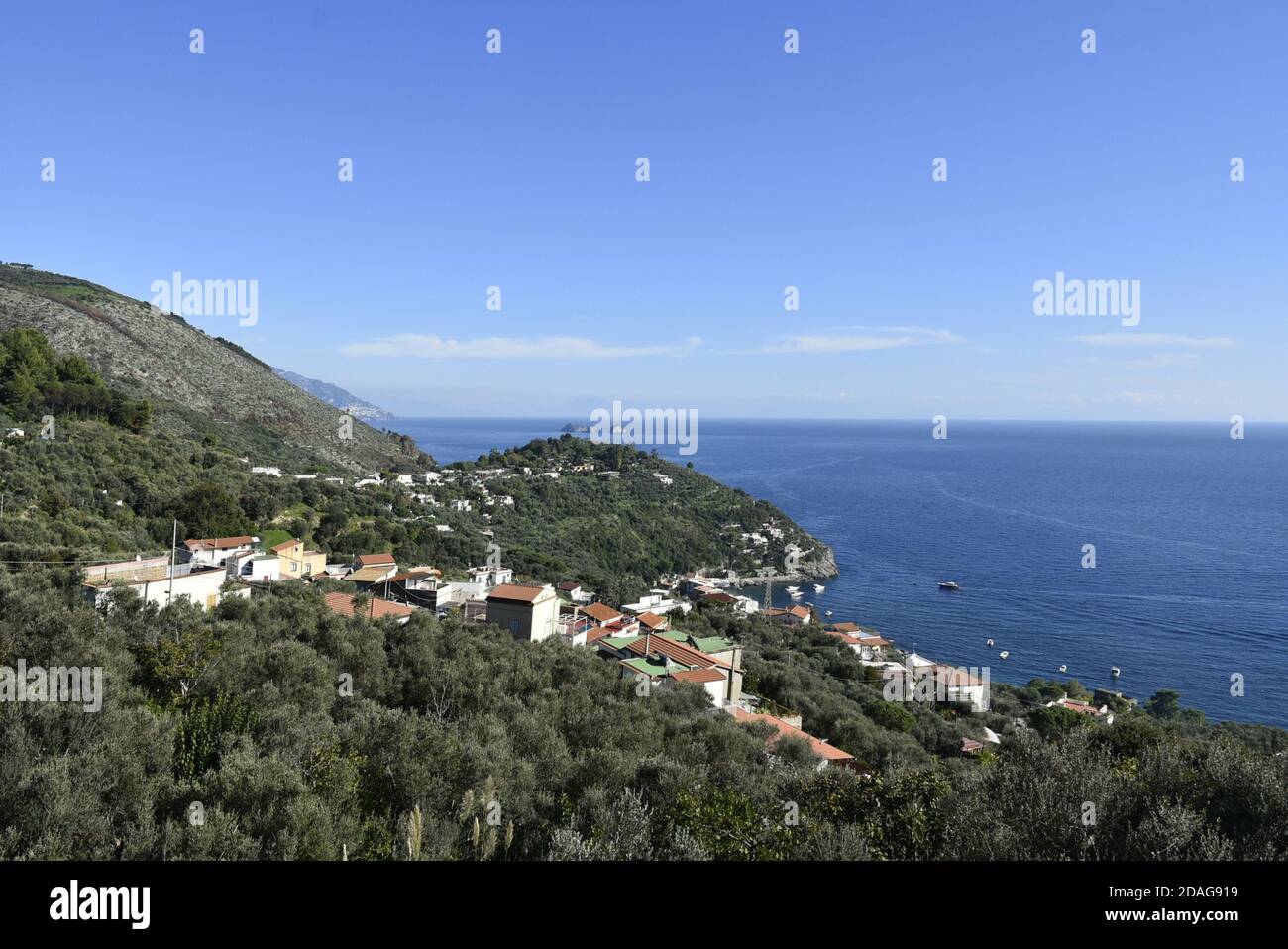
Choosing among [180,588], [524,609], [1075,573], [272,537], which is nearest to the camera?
[180,588]

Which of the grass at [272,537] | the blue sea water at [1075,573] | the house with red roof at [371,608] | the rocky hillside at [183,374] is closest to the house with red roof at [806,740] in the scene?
the house with red roof at [371,608]

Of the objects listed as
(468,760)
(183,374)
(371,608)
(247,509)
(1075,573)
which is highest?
(183,374)

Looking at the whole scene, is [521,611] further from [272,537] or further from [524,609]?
[272,537]

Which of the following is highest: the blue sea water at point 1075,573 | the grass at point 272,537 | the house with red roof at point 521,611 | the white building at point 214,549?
the white building at point 214,549

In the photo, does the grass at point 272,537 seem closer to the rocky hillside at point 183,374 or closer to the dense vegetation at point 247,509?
the dense vegetation at point 247,509

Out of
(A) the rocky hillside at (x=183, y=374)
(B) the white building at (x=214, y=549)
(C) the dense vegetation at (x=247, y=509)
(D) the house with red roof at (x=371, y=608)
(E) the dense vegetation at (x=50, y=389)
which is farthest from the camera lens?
(A) the rocky hillside at (x=183, y=374)

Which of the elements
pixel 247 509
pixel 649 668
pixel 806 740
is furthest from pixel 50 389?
pixel 806 740

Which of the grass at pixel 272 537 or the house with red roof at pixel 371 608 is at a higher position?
the grass at pixel 272 537
